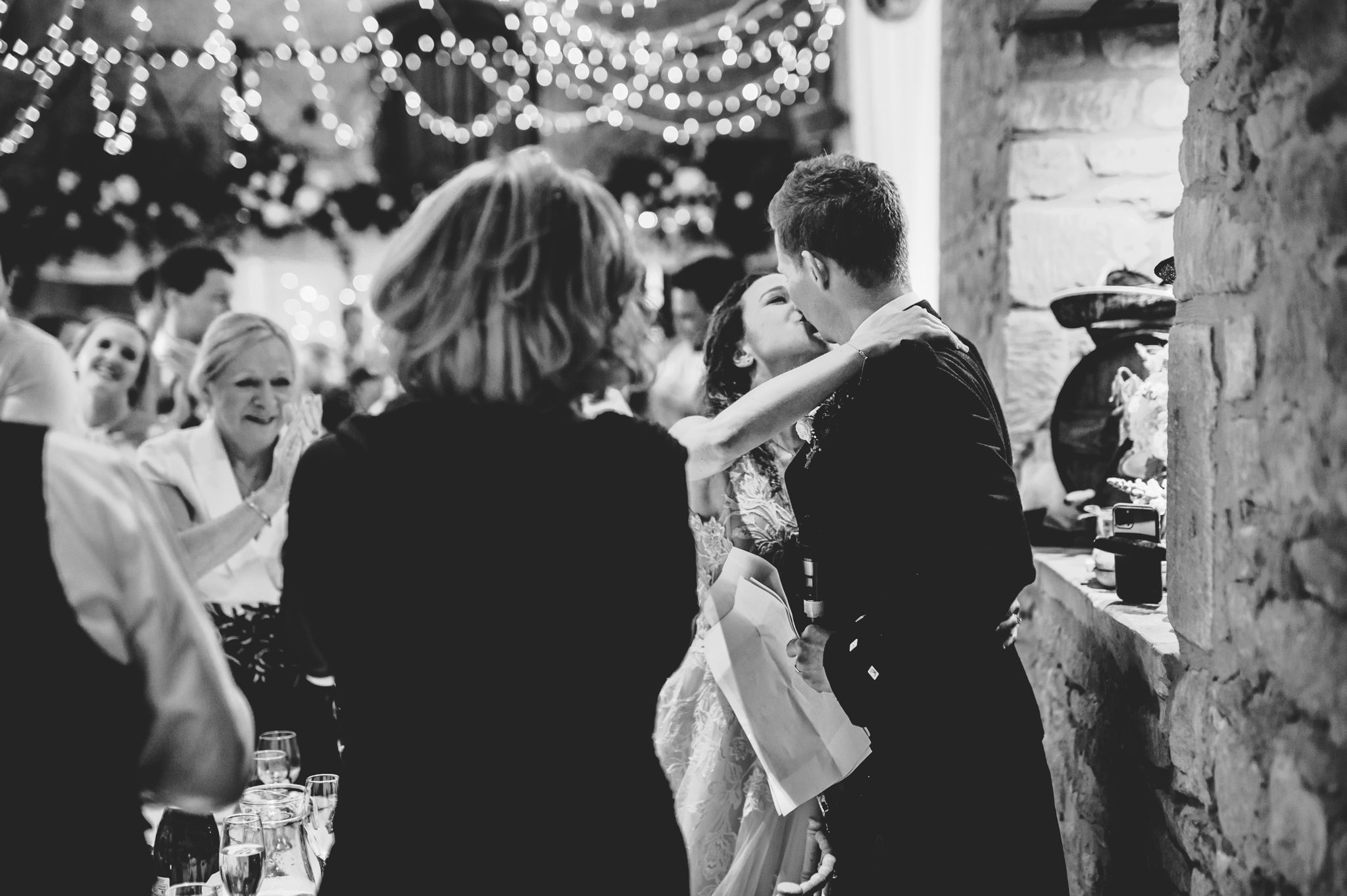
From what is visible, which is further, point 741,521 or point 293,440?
point 293,440

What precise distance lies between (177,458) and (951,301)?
2.81 m

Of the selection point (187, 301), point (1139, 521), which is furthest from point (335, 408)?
point (1139, 521)

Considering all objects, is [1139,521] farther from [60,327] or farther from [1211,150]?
[60,327]

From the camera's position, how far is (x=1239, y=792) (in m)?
1.45

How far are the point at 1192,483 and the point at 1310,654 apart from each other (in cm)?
42

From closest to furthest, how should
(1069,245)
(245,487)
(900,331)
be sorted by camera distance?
(900,331)
(245,487)
(1069,245)

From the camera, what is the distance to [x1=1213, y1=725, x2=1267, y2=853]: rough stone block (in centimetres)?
139

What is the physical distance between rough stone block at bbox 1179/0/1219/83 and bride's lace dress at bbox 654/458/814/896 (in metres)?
1.08

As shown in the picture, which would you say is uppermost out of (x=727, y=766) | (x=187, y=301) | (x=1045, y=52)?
(x=1045, y=52)

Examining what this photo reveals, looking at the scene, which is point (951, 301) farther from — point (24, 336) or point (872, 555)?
point (24, 336)

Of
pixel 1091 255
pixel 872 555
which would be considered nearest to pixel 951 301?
pixel 1091 255

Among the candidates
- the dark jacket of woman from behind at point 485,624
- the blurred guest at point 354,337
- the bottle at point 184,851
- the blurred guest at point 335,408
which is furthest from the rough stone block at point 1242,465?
the blurred guest at point 354,337

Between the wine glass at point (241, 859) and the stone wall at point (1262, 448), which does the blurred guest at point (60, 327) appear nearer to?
the wine glass at point (241, 859)

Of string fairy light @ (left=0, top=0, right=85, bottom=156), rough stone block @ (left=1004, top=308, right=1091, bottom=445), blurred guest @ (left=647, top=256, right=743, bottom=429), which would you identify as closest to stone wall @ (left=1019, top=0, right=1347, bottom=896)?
rough stone block @ (left=1004, top=308, right=1091, bottom=445)
